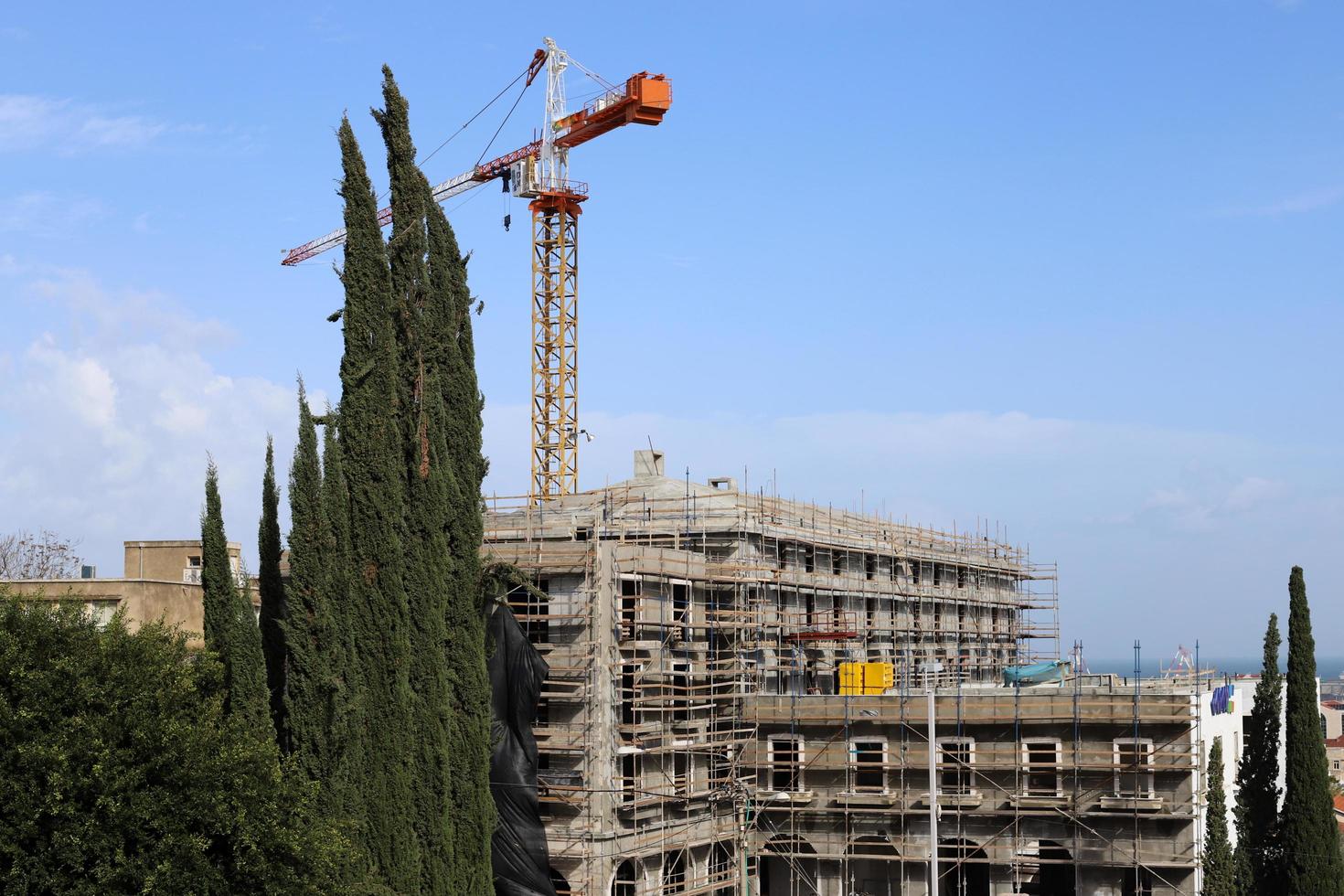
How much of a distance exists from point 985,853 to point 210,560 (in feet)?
83.3

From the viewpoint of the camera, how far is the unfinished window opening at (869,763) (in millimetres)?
43750

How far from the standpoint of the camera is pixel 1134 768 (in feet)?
133

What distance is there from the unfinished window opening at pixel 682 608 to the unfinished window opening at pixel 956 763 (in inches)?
333

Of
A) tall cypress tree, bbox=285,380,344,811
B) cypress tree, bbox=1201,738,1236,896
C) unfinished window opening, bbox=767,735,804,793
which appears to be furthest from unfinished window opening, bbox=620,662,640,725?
cypress tree, bbox=1201,738,1236,896

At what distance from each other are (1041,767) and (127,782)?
26.6 metres

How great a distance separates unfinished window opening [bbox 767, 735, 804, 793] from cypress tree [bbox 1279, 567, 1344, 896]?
14016 mm

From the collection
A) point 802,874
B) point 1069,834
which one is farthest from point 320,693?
point 1069,834

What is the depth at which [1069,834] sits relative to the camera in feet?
137

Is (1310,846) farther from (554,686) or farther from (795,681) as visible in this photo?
(554,686)

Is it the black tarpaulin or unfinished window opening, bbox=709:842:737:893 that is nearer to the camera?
the black tarpaulin

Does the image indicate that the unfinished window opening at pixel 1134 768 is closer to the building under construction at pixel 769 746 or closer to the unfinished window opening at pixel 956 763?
the building under construction at pixel 769 746

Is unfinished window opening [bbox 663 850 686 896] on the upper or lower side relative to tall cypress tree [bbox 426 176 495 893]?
lower

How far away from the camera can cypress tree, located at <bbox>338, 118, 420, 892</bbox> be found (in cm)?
3052

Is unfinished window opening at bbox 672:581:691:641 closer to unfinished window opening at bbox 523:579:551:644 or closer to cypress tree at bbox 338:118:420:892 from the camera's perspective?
unfinished window opening at bbox 523:579:551:644
